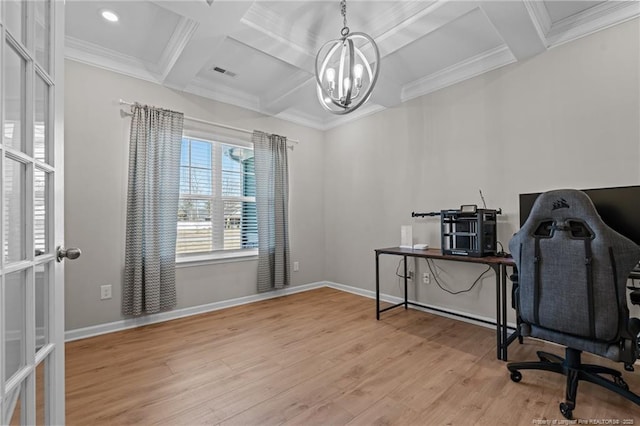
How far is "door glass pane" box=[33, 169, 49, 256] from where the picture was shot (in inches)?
36.9

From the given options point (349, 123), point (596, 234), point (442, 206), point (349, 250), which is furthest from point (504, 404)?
point (349, 123)

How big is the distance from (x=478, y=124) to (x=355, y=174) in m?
1.67

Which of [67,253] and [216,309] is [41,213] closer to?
[67,253]

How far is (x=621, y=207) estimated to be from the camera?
1.91 meters

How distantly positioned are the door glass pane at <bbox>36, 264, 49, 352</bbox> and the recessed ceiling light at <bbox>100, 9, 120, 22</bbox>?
221cm

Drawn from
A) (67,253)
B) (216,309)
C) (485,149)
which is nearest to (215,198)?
(216,309)

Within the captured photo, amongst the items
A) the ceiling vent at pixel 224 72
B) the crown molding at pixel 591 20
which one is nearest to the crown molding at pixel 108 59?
the ceiling vent at pixel 224 72

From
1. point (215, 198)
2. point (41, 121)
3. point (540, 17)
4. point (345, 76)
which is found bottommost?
point (215, 198)

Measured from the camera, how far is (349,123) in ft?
13.7

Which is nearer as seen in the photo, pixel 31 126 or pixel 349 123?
pixel 31 126

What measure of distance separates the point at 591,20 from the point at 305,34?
223cm

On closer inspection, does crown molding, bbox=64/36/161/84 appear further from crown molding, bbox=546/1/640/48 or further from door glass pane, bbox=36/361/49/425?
crown molding, bbox=546/1/640/48

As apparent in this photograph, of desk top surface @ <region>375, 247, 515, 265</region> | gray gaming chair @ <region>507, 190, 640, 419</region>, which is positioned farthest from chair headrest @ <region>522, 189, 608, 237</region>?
desk top surface @ <region>375, 247, 515, 265</region>

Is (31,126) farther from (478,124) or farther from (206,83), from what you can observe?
(478,124)
